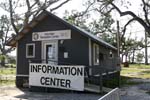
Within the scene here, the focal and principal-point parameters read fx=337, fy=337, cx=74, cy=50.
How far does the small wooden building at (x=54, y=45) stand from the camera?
69.2 feet

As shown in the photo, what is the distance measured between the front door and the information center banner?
7.36 feet

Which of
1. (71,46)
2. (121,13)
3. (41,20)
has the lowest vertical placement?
(71,46)

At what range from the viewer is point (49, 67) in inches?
765

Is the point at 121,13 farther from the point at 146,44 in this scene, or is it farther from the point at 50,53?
the point at 146,44

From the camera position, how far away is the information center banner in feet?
60.2

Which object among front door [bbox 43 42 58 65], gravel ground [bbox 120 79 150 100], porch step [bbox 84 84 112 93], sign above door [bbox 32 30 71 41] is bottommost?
gravel ground [bbox 120 79 150 100]

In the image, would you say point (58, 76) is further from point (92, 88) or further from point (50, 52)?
point (50, 52)

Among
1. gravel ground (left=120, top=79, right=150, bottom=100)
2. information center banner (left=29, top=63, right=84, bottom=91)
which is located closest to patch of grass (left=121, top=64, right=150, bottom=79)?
gravel ground (left=120, top=79, right=150, bottom=100)

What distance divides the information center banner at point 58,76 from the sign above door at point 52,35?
290 cm

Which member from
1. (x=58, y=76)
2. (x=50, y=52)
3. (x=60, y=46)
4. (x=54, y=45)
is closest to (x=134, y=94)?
(x=58, y=76)

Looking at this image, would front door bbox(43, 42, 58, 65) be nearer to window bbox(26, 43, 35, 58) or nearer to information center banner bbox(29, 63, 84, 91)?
window bbox(26, 43, 35, 58)

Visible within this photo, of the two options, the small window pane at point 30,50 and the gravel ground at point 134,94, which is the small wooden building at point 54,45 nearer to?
the small window pane at point 30,50

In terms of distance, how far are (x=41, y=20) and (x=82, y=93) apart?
6585 millimetres

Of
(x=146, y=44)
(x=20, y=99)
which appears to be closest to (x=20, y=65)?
(x=20, y=99)
